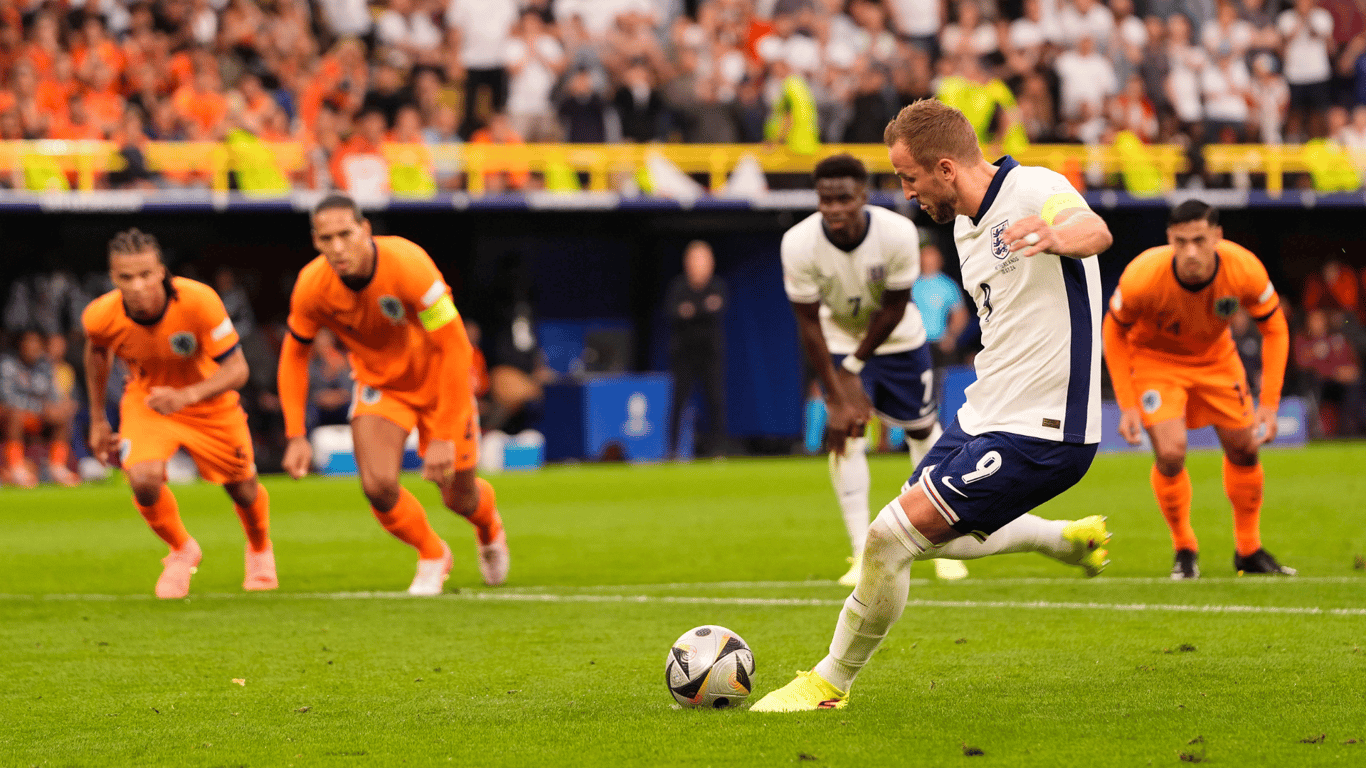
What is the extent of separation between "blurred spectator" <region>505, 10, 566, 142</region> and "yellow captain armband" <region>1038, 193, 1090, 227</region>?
52.6 feet

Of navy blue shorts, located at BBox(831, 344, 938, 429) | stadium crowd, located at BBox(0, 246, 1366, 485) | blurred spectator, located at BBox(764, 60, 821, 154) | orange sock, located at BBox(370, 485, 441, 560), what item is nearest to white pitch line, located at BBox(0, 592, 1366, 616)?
orange sock, located at BBox(370, 485, 441, 560)

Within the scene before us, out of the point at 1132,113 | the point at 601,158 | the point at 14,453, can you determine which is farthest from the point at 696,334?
the point at 14,453

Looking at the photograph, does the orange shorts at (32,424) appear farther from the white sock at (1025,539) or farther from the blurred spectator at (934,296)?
the white sock at (1025,539)

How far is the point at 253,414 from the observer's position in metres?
19.8

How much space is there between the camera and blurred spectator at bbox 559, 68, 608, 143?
20.3m

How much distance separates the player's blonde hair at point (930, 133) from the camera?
498 centimetres

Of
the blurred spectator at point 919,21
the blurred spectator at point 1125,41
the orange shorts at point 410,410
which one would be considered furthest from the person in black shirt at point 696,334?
the orange shorts at point 410,410

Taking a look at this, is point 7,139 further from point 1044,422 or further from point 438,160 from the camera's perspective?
point 1044,422

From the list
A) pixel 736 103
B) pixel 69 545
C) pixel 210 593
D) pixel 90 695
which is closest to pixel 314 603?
pixel 210 593

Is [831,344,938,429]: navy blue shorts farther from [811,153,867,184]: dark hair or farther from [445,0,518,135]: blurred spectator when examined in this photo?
[445,0,518,135]: blurred spectator

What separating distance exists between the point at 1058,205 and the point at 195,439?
5.61 meters

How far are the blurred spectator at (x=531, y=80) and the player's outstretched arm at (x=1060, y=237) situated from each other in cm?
1622

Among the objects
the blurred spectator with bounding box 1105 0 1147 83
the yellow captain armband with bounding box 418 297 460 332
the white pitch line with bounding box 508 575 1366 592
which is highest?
the blurred spectator with bounding box 1105 0 1147 83

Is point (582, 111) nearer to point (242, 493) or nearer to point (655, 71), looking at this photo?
point (655, 71)
